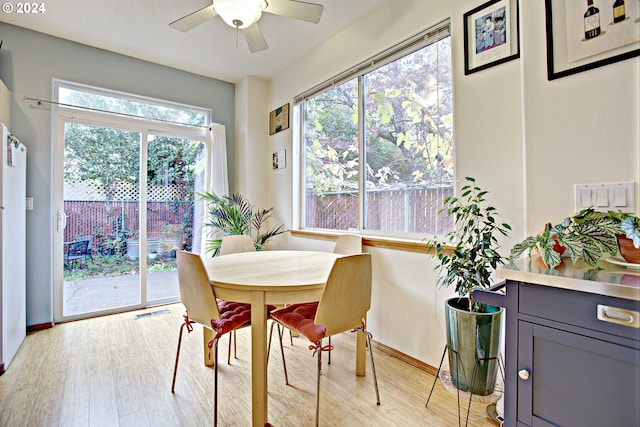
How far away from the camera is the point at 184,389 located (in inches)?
73.9

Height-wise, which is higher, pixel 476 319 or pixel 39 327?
pixel 476 319

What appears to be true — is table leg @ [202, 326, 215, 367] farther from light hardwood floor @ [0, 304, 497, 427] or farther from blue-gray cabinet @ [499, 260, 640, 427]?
blue-gray cabinet @ [499, 260, 640, 427]

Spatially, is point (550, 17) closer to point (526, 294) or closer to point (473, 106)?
point (473, 106)

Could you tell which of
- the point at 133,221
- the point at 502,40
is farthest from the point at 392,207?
the point at 133,221

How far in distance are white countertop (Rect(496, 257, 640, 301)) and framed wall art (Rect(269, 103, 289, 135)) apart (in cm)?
307

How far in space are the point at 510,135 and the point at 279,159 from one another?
2.61 metres

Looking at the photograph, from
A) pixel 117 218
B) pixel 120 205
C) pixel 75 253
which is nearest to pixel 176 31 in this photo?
pixel 120 205

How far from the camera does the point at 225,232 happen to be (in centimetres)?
375

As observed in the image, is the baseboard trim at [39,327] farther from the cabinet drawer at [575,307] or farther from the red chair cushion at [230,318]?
the cabinet drawer at [575,307]

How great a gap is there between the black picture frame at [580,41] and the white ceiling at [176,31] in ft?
4.85

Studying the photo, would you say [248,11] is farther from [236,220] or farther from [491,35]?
[236,220]

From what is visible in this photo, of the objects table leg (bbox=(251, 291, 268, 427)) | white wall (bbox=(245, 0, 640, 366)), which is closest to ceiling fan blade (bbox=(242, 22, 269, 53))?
white wall (bbox=(245, 0, 640, 366))

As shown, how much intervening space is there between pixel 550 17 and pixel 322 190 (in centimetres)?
223

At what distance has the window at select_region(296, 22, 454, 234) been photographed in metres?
2.14
